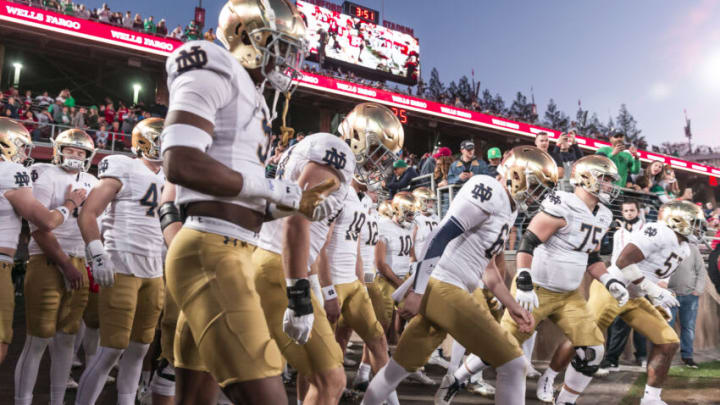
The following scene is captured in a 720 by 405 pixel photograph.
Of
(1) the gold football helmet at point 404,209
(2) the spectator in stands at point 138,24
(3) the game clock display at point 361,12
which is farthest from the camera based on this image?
(3) the game clock display at point 361,12

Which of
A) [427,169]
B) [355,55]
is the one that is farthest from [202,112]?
[355,55]

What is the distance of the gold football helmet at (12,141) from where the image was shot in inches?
170

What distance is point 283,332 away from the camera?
284cm

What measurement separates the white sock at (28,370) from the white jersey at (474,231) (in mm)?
3039

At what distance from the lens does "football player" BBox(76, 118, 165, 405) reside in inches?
139

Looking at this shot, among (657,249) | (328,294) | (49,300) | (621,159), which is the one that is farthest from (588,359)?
(621,159)

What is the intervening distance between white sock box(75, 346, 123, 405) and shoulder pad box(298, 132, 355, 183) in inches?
79.6

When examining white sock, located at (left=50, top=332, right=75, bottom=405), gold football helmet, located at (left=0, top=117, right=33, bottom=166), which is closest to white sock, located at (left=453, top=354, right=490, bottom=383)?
white sock, located at (left=50, top=332, right=75, bottom=405)

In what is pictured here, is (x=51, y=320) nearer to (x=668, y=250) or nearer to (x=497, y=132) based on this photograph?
(x=668, y=250)

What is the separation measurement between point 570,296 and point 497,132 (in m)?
25.9

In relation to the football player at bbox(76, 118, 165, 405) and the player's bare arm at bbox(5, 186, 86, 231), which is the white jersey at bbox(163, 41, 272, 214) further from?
the player's bare arm at bbox(5, 186, 86, 231)

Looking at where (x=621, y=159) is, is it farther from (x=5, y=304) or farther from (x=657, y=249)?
(x=5, y=304)

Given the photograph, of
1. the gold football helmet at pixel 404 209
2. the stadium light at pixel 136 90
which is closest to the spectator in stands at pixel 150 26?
the stadium light at pixel 136 90

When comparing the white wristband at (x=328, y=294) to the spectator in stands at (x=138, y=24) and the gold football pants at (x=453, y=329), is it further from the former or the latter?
the spectator in stands at (x=138, y=24)
